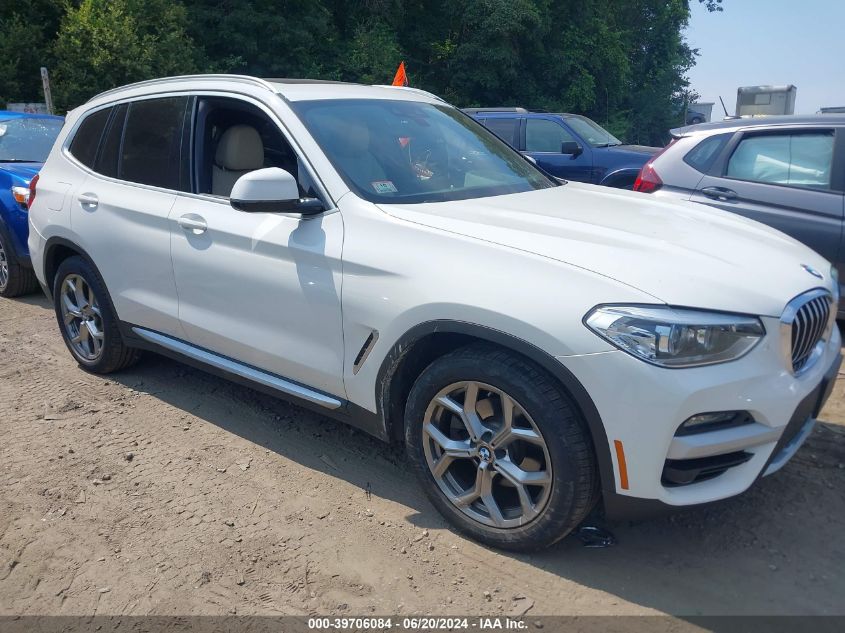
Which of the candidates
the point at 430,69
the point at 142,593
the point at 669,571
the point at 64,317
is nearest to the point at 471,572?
the point at 669,571

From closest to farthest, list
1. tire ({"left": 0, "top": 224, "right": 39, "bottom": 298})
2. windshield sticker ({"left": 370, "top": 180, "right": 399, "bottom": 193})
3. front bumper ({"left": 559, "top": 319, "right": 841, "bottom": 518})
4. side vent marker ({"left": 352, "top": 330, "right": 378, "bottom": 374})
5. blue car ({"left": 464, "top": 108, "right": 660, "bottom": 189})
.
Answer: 1. front bumper ({"left": 559, "top": 319, "right": 841, "bottom": 518})
2. side vent marker ({"left": 352, "top": 330, "right": 378, "bottom": 374})
3. windshield sticker ({"left": 370, "top": 180, "right": 399, "bottom": 193})
4. tire ({"left": 0, "top": 224, "right": 39, "bottom": 298})
5. blue car ({"left": 464, "top": 108, "right": 660, "bottom": 189})

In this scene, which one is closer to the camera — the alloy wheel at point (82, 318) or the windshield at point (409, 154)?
the windshield at point (409, 154)

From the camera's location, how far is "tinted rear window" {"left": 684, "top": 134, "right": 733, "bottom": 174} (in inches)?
230

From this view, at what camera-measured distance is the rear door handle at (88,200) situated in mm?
4484

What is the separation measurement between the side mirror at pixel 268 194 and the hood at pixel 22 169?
4.42 metres

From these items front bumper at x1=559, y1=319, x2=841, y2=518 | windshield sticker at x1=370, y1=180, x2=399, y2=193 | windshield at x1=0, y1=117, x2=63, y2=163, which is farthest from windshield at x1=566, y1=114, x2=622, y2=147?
front bumper at x1=559, y1=319, x2=841, y2=518

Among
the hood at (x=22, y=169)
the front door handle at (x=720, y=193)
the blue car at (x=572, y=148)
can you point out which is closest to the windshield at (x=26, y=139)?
the hood at (x=22, y=169)

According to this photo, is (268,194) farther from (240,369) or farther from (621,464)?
(621,464)

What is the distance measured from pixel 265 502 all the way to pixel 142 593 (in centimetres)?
72

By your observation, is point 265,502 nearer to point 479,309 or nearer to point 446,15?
point 479,309

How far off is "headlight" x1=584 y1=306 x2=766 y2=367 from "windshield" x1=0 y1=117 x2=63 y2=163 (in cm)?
679

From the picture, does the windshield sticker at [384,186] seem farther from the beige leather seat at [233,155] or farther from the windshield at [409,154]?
the beige leather seat at [233,155]

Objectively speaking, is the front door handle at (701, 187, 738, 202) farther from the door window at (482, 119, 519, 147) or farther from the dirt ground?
the door window at (482, 119, 519, 147)

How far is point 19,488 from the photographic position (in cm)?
358
